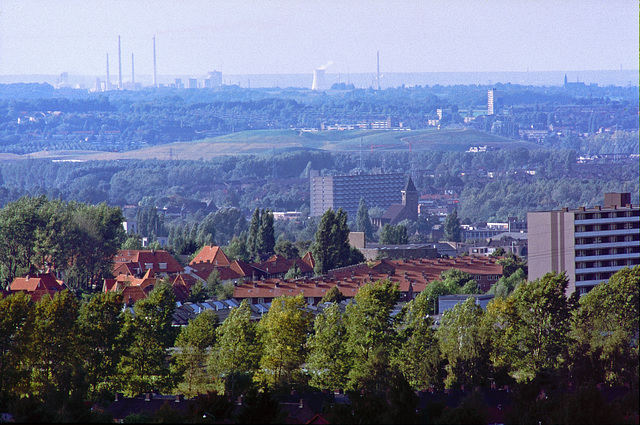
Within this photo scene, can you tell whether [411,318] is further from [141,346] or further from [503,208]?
[503,208]

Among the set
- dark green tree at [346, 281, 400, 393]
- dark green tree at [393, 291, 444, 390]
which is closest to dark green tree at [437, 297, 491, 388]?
dark green tree at [393, 291, 444, 390]

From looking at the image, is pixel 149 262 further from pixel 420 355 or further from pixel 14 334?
pixel 420 355

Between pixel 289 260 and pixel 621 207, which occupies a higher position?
pixel 621 207

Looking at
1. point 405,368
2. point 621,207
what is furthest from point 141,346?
point 621,207

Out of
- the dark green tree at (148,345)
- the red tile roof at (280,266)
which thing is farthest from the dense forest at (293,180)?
the dark green tree at (148,345)

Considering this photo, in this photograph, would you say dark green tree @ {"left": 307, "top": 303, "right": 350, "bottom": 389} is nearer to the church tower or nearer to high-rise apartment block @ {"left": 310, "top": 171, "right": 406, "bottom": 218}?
the church tower

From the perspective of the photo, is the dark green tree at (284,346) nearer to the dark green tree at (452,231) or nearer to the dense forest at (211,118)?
the dark green tree at (452,231)
